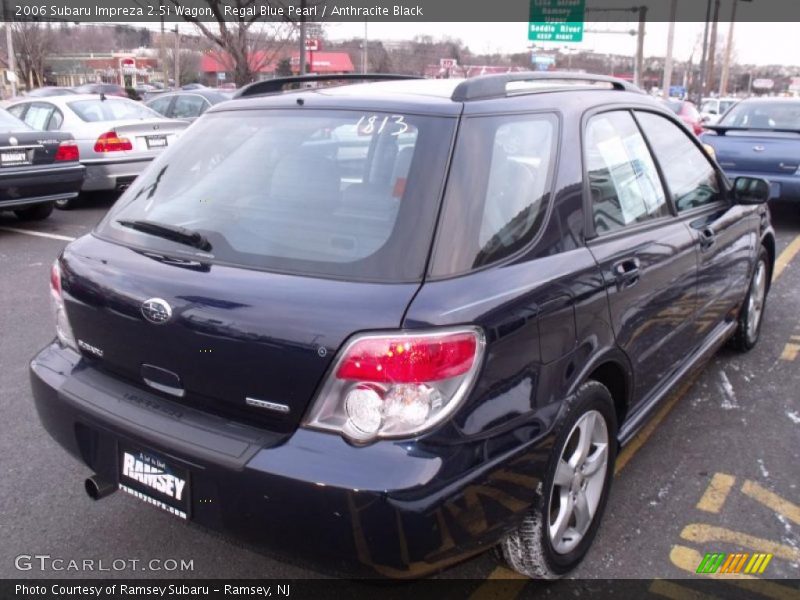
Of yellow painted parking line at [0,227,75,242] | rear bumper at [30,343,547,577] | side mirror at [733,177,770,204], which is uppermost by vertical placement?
side mirror at [733,177,770,204]

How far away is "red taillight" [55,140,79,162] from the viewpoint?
26.8 ft

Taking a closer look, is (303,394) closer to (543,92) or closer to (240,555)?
(240,555)

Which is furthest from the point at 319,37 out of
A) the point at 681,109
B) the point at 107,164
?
the point at 107,164

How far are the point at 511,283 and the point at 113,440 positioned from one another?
1313 millimetres

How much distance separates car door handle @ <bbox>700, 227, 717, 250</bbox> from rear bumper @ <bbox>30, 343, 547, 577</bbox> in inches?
67.7

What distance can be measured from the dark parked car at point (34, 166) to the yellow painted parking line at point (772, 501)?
744 centimetres

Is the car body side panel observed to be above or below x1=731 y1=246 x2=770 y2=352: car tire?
above

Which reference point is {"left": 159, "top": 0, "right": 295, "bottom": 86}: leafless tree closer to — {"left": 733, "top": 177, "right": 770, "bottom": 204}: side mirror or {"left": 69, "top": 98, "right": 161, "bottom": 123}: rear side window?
{"left": 69, "top": 98, "right": 161, "bottom": 123}: rear side window

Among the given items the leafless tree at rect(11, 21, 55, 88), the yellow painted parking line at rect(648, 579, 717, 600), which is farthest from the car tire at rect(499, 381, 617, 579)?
the leafless tree at rect(11, 21, 55, 88)

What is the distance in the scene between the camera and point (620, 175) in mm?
2904

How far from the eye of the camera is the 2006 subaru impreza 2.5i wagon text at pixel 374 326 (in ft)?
6.24

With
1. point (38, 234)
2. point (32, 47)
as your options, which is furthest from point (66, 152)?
point (32, 47)

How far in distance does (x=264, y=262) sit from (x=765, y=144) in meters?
8.52

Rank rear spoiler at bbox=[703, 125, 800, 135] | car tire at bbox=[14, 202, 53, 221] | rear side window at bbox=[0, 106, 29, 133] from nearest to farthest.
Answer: rear side window at bbox=[0, 106, 29, 133] < car tire at bbox=[14, 202, 53, 221] < rear spoiler at bbox=[703, 125, 800, 135]
